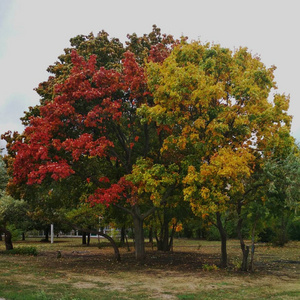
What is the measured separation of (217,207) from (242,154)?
7.83 feet

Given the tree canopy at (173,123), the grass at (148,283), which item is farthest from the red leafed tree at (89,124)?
the grass at (148,283)

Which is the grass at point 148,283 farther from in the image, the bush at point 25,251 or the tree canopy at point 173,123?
the bush at point 25,251

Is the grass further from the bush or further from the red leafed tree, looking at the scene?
the bush

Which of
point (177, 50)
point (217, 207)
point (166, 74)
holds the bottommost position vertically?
point (217, 207)

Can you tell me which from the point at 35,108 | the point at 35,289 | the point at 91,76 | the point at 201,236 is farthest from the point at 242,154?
the point at 201,236

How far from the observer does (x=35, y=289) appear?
11312 mm

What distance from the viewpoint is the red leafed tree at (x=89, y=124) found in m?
16.2

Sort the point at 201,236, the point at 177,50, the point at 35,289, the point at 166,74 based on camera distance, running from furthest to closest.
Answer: the point at 201,236 < the point at 177,50 < the point at 166,74 < the point at 35,289

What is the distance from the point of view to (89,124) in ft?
53.8

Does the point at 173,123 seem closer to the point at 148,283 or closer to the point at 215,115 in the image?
the point at 215,115

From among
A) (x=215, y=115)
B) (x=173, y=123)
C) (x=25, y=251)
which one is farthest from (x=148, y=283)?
(x=25, y=251)

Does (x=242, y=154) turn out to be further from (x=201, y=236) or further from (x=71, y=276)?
(x=201, y=236)

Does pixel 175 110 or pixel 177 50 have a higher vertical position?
pixel 177 50

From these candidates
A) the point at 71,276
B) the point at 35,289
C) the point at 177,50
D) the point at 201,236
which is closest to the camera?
the point at 35,289
